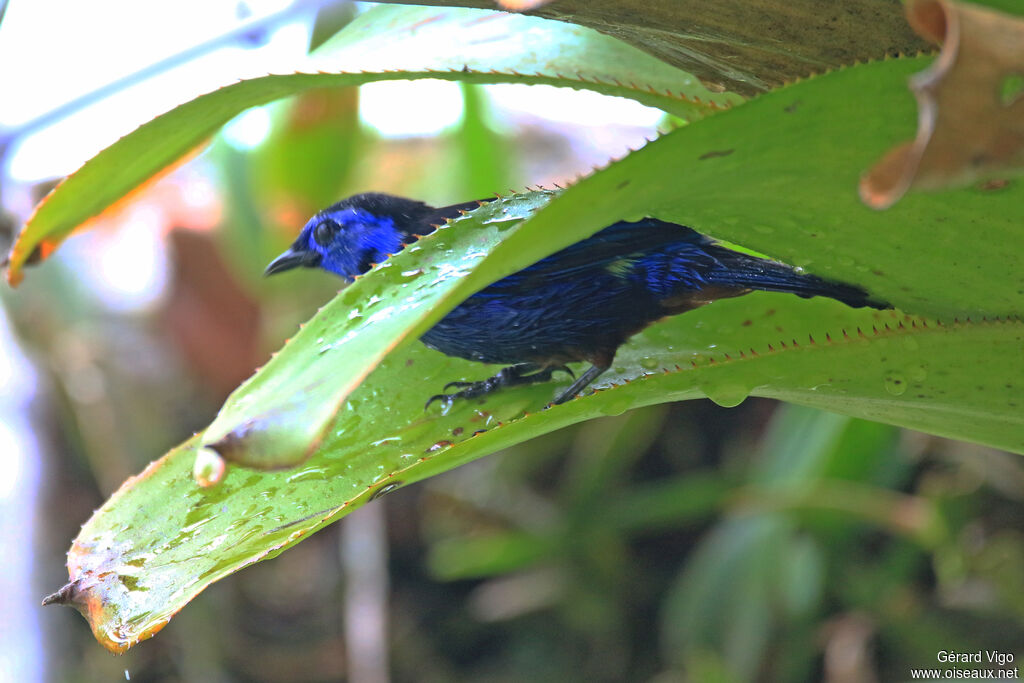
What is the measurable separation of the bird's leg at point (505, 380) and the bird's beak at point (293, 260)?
27.1 inches

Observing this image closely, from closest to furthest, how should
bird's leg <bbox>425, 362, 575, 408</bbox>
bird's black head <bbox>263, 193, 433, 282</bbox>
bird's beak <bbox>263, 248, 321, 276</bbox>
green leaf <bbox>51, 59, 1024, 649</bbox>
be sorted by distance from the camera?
green leaf <bbox>51, 59, 1024, 649</bbox> → bird's leg <bbox>425, 362, 575, 408</bbox> → bird's black head <bbox>263, 193, 433, 282</bbox> → bird's beak <bbox>263, 248, 321, 276</bbox>

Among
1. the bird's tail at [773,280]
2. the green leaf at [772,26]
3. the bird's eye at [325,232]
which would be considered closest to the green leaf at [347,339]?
the green leaf at [772,26]

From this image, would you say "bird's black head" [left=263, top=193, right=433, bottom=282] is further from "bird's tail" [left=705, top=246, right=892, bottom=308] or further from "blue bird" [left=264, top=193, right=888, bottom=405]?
"bird's tail" [left=705, top=246, right=892, bottom=308]

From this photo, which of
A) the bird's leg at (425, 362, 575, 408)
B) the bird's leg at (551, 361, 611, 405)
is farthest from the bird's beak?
the bird's leg at (551, 361, 611, 405)

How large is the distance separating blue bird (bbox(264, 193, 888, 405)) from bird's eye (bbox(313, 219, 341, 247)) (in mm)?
408

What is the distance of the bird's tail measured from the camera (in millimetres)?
906

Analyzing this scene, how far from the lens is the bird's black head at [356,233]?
1779mm

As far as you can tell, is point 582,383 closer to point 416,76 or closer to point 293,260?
point 416,76

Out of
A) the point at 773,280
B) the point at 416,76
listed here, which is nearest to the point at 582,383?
the point at 773,280

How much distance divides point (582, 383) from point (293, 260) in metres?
0.91

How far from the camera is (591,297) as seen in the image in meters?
1.41

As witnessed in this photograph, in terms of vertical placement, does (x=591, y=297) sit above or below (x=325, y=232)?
below

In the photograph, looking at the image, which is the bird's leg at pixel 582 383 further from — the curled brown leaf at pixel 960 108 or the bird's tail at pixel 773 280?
the curled brown leaf at pixel 960 108

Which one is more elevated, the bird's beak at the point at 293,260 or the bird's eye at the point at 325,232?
the bird's eye at the point at 325,232
